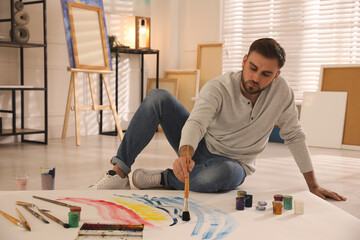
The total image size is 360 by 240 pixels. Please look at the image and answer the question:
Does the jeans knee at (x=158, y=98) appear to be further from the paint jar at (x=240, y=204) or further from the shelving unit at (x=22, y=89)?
the shelving unit at (x=22, y=89)

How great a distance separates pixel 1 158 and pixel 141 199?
1.95 m

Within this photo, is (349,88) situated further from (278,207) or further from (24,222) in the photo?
(24,222)

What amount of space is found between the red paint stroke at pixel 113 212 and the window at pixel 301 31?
144 inches

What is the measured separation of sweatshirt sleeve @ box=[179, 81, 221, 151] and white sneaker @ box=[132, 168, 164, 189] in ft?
1.68

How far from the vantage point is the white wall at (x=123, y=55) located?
176 inches

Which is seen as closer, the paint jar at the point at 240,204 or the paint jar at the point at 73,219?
the paint jar at the point at 73,219

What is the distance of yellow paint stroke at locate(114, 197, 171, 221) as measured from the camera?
1.65 m

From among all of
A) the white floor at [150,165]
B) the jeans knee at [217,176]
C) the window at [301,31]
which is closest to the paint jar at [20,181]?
the white floor at [150,165]

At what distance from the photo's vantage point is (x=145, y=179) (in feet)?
7.55

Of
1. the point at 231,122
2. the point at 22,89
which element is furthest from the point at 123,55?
the point at 231,122

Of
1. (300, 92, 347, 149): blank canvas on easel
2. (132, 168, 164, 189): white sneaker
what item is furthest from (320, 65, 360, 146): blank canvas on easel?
(132, 168, 164, 189): white sneaker

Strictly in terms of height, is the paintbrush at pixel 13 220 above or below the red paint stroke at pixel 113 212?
above

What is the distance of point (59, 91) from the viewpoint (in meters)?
4.77

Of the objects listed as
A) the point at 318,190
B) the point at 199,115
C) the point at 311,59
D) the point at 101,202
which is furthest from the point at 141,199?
the point at 311,59
